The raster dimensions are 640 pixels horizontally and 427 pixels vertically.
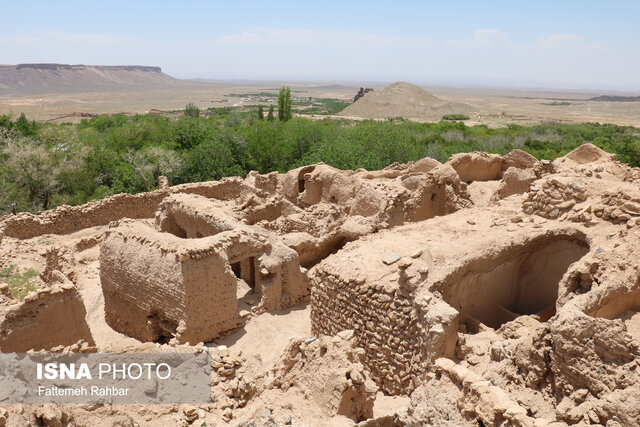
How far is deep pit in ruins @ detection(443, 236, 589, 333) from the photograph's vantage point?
9.05m

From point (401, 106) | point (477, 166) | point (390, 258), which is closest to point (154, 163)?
point (477, 166)

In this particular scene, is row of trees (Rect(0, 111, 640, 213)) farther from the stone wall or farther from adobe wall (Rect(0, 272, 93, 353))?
the stone wall

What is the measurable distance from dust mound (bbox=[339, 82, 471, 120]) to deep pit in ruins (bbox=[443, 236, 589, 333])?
259ft

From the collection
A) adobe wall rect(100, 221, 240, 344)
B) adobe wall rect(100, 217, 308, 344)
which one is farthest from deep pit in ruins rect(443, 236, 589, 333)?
adobe wall rect(100, 221, 240, 344)

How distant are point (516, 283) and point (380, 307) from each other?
3.47m

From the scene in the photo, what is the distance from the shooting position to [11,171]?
78.3 ft

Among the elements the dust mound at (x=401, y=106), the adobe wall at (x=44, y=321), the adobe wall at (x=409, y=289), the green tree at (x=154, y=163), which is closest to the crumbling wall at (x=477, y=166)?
the adobe wall at (x=409, y=289)

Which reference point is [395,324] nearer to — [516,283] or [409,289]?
[409,289]

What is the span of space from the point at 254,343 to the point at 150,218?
1198 centimetres

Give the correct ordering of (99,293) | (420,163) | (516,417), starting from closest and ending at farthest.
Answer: (516,417) → (99,293) → (420,163)

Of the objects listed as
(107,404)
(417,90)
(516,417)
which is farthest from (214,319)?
(417,90)

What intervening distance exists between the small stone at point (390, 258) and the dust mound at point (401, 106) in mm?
79937

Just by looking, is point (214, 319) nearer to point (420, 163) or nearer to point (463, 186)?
point (463, 186)

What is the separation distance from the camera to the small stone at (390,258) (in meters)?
8.91
